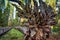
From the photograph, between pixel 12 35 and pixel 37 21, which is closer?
pixel 37 21

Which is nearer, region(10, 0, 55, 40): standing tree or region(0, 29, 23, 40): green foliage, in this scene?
region(10, 0, 55, 40): standing tree

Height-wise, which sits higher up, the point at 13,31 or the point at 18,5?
the point at 18,5

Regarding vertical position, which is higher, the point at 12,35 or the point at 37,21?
the point at 37,21

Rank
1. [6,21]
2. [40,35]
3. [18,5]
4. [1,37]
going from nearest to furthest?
[40,35], [18,5], [1,37], [6,21]

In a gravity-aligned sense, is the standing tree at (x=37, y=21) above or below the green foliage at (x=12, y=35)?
above

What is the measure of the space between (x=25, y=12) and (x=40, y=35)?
434 mm

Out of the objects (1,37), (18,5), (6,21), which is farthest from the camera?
(6,21)

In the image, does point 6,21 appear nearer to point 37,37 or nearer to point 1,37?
point 1,37

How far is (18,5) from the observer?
3.11 m

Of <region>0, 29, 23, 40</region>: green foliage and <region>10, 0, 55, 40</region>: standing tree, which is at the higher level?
<region>10, 0, 55, 40</region>: standing tree

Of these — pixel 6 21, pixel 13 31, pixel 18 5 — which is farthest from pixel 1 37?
pixel 18 5

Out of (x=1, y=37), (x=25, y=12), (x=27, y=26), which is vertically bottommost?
(x=1, y=37)

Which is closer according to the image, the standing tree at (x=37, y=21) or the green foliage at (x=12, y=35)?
the standing tree at (x=37, y=21)

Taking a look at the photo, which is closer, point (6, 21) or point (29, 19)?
point (29, 19)
